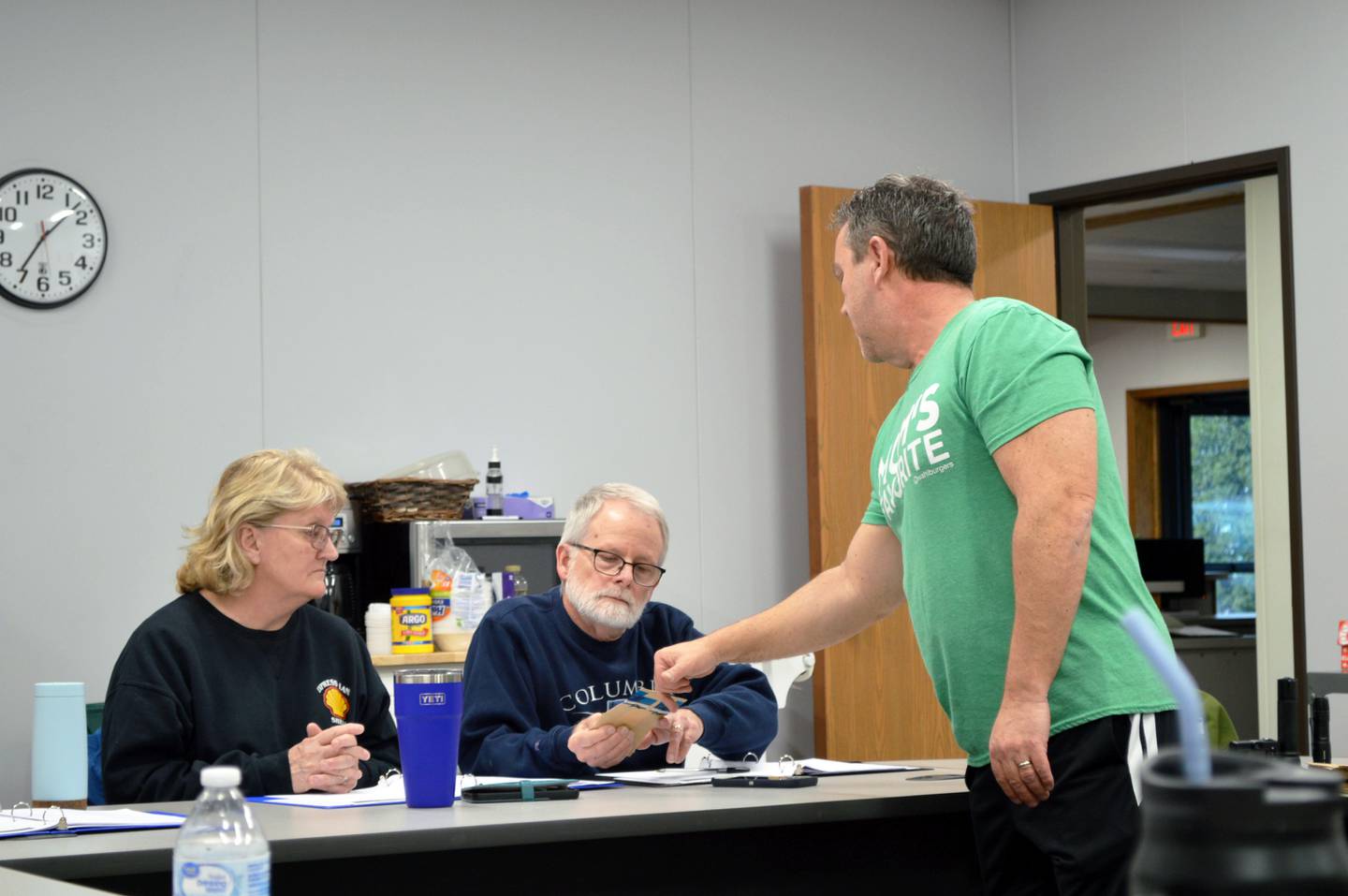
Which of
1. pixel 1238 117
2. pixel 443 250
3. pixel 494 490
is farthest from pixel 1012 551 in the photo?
pixel 1238 117

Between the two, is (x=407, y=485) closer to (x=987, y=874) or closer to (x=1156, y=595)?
(x=987, y=874)

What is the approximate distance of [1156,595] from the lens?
9016 mm

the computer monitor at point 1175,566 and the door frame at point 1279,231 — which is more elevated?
the door frame at point 1279,231

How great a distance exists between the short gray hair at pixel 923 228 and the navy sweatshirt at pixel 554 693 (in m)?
1.01

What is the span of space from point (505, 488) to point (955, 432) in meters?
3.06

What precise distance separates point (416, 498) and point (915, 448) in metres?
2.58

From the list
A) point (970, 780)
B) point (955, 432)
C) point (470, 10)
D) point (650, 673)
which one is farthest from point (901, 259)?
point (470, 10)

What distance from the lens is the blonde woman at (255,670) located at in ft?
8.76

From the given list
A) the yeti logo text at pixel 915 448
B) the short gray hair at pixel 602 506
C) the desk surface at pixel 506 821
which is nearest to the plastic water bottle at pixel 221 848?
the desk surface at pixel 506 821

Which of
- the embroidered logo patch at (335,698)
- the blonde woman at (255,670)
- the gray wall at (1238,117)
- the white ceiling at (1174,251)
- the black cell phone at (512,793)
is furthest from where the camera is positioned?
the white ceiling at (1174,251)

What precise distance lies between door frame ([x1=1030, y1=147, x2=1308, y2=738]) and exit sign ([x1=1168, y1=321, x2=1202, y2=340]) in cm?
444

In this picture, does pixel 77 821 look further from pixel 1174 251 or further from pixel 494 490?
pixel 1174 251

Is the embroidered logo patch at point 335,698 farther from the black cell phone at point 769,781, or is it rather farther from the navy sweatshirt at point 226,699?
the black cell phone at point 769,781

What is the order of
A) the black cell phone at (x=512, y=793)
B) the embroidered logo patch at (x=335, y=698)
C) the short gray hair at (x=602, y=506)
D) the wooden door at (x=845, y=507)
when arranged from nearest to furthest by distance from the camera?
1. the black cell phone at (x=512, y=793)
2. the embroidered logo patch at (x=335, y=698)
3. the short gray hair at (x=602, y=506)
4. the wooden door at (x=845, y=507)
